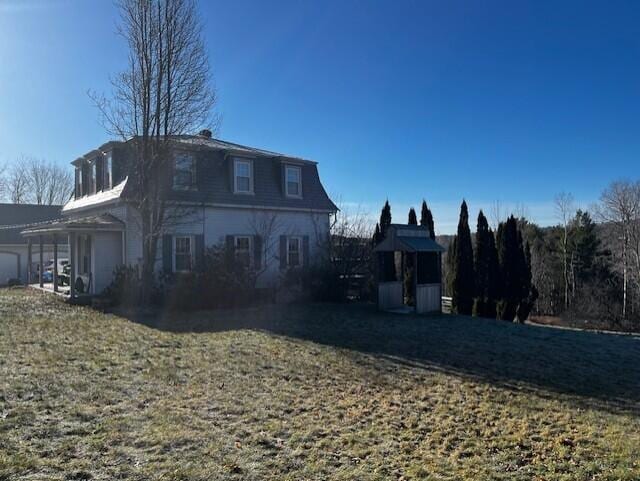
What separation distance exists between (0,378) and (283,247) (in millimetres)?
13119

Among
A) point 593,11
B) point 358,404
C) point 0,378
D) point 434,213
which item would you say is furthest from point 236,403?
point 434,213

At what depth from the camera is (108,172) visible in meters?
17.8

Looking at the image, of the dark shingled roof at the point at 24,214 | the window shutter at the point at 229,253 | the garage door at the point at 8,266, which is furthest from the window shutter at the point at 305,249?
the dark shingled roof at the point at 24,214

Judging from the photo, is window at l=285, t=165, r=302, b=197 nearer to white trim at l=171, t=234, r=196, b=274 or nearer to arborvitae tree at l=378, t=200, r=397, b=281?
arborvitae tree at l=378, t=200, r=397, b=281

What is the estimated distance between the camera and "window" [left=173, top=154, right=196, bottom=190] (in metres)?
16.4

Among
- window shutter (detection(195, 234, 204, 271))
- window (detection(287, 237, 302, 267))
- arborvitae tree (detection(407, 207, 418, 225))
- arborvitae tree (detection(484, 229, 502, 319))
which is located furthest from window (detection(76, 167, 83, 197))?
arborvitae tree (detection(484, 229, 502, 319))

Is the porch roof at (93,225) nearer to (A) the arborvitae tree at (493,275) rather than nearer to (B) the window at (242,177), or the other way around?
(B) the window at (242,177)

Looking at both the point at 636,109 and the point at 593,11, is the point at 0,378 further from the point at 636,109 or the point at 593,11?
the point at 636,109

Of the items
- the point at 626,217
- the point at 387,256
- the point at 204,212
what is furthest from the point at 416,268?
the point at 626,217

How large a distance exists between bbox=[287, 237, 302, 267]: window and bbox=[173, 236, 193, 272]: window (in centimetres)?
403

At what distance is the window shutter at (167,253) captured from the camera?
16.4 m

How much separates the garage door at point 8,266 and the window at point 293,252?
55.7 ft

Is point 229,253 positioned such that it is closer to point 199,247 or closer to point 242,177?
point 199,247

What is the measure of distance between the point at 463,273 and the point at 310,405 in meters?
15.8
